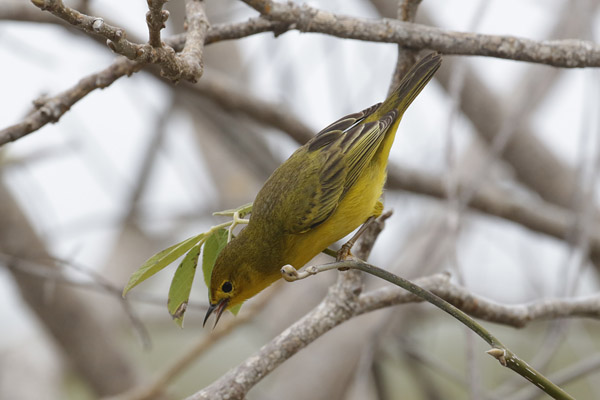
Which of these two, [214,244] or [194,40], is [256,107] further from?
[194,40]

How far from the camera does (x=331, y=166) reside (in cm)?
299

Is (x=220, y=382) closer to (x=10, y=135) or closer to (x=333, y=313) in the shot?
(x=333, y=313)

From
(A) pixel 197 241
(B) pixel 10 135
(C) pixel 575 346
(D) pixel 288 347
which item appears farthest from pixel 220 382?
(C) pixel 575 346

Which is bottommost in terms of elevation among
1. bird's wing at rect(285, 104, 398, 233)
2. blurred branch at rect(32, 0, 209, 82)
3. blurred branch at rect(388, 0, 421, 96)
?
bird's wing at rect(285, 104, 398, 233)

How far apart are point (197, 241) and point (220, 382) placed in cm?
43

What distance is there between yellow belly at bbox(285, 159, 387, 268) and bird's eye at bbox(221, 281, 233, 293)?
277 millimetres

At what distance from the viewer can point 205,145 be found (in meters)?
7.86

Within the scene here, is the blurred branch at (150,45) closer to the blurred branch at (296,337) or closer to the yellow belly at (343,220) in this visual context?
the blurred branch at (296,337)

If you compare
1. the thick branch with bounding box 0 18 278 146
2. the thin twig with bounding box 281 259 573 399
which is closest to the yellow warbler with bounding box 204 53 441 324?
the thick branch with bounding box 0 18 278 146

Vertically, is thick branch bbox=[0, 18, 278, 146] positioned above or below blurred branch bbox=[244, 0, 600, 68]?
below

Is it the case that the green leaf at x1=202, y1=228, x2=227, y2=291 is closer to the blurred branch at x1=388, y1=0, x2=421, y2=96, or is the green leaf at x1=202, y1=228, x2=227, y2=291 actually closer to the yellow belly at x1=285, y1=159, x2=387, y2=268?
the yellow belly at x1=285, y1=159, x2=387, y2=268

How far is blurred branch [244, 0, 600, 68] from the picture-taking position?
2.33m

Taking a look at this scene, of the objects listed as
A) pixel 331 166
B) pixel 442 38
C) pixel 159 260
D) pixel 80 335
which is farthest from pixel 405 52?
pixel 80 335

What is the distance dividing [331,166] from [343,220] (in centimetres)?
29
